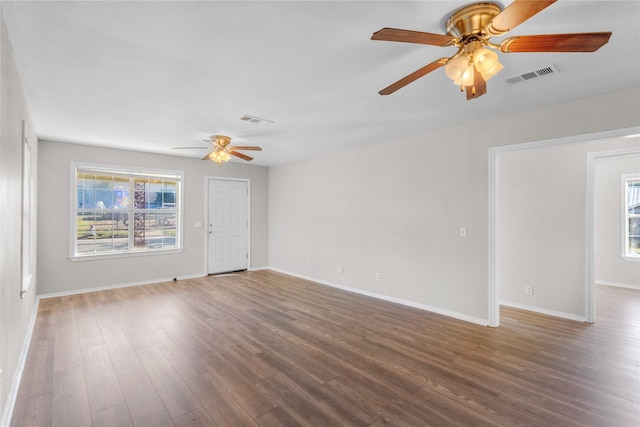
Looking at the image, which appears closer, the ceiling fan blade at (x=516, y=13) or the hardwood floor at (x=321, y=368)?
Result: the ceiling fan blade at (x=516, y=13)

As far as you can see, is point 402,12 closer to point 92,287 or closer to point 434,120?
point 434,120

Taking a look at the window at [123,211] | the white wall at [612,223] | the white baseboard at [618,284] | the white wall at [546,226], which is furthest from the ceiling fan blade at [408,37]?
the white baseboard at [618,284]

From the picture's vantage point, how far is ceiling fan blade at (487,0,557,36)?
52.3 inches

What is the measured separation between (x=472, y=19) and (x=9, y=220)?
10.6 ft

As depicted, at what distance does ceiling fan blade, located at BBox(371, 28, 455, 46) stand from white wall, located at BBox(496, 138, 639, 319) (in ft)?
9.10

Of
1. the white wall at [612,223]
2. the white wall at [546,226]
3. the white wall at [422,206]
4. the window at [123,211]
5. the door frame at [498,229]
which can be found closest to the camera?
the white wall at [422,206]

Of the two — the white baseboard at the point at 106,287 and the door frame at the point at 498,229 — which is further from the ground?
the door frame at the point at 498,229

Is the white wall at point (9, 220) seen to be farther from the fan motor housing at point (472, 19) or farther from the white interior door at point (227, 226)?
the white interior door at point (227, 226)

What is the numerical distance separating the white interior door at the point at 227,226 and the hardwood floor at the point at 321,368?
233cm

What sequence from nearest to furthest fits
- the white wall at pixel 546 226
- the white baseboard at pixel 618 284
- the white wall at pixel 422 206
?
the white wall at pixel 422 206
the white wall at pixel 546 226
the white baseboard at pixel 618 284

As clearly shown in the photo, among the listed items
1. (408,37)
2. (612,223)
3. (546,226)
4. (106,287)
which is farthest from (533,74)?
(106,287)

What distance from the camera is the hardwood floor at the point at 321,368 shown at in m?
2.02

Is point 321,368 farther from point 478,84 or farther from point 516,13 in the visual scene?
point 516,13

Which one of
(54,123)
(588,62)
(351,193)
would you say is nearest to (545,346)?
(588,62)
